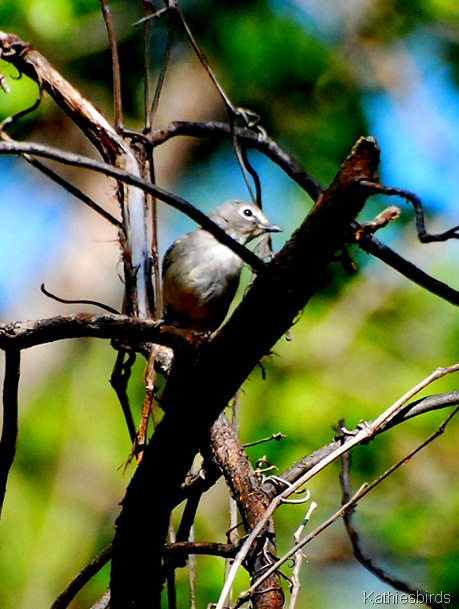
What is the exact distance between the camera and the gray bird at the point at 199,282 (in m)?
4.38

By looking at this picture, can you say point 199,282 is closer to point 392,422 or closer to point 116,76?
point 116,76

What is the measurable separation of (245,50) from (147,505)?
5.21 meters

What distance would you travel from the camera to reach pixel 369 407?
19.6 feet

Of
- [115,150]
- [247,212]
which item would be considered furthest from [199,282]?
[115,150]

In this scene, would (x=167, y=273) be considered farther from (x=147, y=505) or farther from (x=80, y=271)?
(x=80, y=271)

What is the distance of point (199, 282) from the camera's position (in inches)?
172

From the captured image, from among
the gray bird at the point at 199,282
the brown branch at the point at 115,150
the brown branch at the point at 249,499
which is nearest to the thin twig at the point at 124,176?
the brown branch at the point at 249,499

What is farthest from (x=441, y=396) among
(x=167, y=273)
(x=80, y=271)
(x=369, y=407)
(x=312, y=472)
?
(x=80, y=271)

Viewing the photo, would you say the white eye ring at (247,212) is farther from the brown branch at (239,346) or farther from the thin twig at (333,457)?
the brown branch at (239,346)

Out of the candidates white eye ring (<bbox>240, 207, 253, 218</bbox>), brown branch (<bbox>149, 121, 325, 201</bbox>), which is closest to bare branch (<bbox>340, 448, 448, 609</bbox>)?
brown branch (<bbox>149, 121, 325, 201</bbox>)

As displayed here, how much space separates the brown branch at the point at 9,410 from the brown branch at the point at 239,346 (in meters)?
0.31

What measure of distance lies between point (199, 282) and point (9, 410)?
210 cm

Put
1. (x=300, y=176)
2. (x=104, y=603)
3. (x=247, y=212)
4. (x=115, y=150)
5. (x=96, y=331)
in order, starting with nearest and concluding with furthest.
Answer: (x=96, y=331)
(x=104, y=603)
(x=300, y=176)
(x=115, y=150)
(x=247, y=212)

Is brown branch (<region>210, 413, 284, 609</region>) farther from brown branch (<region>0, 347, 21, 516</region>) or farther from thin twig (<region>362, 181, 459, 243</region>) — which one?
thin twig (<region>362, 181, 459, 243</region>)
